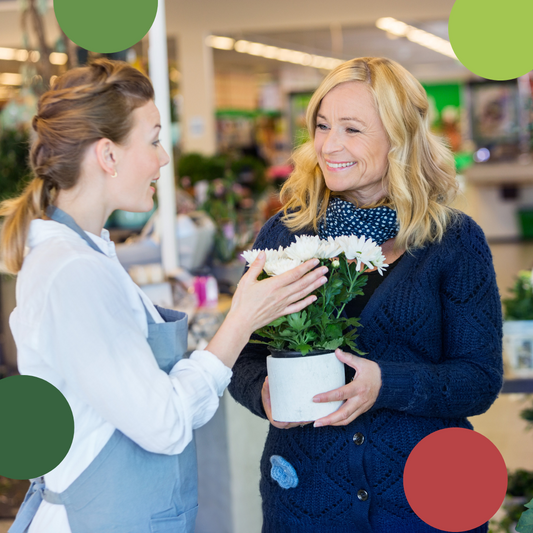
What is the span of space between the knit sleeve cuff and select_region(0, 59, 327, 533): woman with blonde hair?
0.92 feet

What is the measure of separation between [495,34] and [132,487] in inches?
44.6

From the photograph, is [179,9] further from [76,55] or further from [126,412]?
[126,412]

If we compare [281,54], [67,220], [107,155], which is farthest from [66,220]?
[281,54]

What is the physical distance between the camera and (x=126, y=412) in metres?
1.08

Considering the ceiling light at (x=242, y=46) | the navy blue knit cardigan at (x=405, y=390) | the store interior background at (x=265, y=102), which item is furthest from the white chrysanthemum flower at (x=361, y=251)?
the ceiling light at (x=242, y=46)

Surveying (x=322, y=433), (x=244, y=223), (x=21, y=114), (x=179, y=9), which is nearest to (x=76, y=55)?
(x=21, y=114)

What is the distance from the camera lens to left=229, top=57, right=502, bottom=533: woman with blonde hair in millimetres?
1455

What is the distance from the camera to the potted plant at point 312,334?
1271 mm

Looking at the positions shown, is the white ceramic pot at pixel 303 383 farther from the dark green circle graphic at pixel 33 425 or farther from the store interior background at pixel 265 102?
the store interior background at pixel 265 102

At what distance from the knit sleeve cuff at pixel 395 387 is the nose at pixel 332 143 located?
1.71 feet

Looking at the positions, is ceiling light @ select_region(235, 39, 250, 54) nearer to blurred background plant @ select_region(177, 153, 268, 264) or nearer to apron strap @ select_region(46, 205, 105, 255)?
blurred background plant @ select_region(177, 153, 268, 264)

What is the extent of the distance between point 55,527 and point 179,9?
9.30 m

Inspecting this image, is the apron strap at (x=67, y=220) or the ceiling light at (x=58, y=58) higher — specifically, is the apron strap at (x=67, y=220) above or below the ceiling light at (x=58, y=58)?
below

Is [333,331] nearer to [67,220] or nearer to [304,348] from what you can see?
[304,348]
